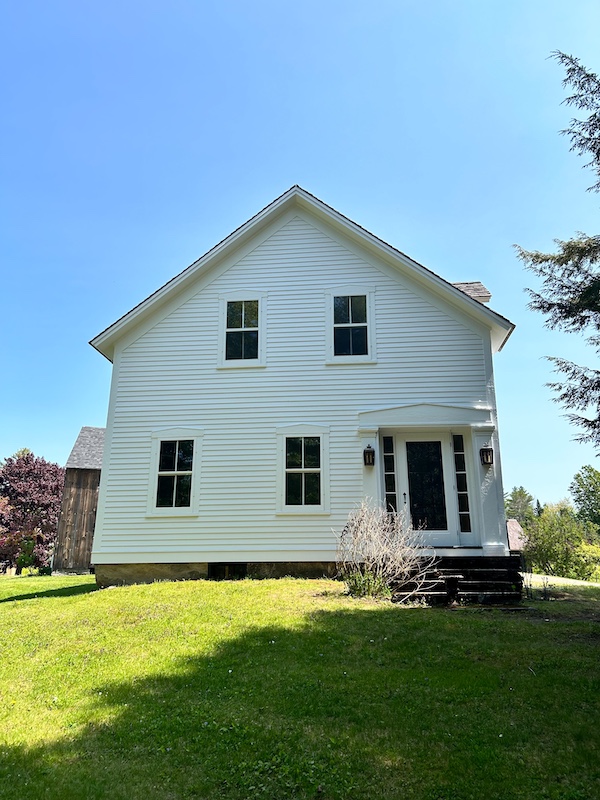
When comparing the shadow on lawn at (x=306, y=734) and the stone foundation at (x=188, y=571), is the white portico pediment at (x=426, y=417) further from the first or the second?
the shadow on lawn at (x=306, y=734)

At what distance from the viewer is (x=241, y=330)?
39.0 feet

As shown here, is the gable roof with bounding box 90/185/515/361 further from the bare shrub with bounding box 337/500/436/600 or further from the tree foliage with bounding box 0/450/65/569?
the tree foliage with bounding box 0/450/65/569

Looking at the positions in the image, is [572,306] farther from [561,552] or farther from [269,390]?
[561,552]

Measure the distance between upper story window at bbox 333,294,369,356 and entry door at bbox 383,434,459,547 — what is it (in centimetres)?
210

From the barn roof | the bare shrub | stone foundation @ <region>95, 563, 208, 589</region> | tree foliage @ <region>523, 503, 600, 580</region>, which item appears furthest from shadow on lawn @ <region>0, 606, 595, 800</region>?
the barn roof

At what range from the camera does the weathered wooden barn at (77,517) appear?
64.0 ft

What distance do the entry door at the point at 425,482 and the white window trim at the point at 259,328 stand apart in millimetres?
3308

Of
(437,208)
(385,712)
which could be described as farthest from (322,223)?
(385,712)

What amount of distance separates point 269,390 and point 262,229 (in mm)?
3927

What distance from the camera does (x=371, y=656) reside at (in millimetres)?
5340

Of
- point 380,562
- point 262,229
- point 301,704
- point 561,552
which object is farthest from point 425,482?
point 561,552

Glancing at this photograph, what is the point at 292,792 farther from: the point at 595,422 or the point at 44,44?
the point at 44,44

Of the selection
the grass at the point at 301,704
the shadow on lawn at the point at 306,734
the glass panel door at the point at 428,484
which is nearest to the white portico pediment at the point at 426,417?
the glass panel door at the point at 428,484

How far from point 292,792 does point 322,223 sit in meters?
11.2
